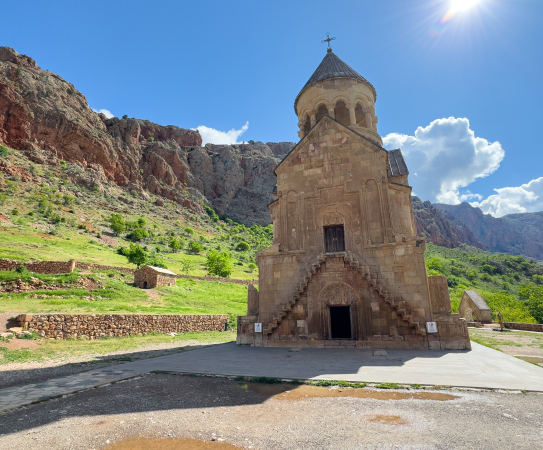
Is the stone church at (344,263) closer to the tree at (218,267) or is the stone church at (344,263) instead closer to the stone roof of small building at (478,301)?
the stone roof of small building at (478,301)

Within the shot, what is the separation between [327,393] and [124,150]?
9951 centimetres

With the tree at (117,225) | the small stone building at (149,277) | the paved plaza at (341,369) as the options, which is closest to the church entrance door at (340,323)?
the paved plaza at (341,369)

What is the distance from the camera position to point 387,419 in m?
4.36

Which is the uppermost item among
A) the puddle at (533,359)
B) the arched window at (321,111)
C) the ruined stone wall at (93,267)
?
the arched window at (321,111)

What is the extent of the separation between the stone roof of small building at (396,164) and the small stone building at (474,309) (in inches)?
649

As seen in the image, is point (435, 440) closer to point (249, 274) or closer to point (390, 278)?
point (390, 278)

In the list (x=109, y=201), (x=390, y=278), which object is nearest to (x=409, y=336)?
(x=390, y=278)

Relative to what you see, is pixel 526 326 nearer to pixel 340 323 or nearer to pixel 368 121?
pixel 340 323

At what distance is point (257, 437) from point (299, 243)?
10537 mm

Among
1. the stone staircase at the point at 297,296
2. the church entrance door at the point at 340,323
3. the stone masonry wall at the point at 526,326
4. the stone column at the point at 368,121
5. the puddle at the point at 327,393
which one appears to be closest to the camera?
the puddle at the point at 327,393

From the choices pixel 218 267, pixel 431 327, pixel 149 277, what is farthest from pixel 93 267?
pixel 431 327

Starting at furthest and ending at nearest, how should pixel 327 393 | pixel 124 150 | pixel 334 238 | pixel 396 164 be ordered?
pixel 124 150 → pixel 396 164 → pixel 334 238 → pixel 327 393

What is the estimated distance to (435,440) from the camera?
367 cm

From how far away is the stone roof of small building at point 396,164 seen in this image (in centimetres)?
1558
